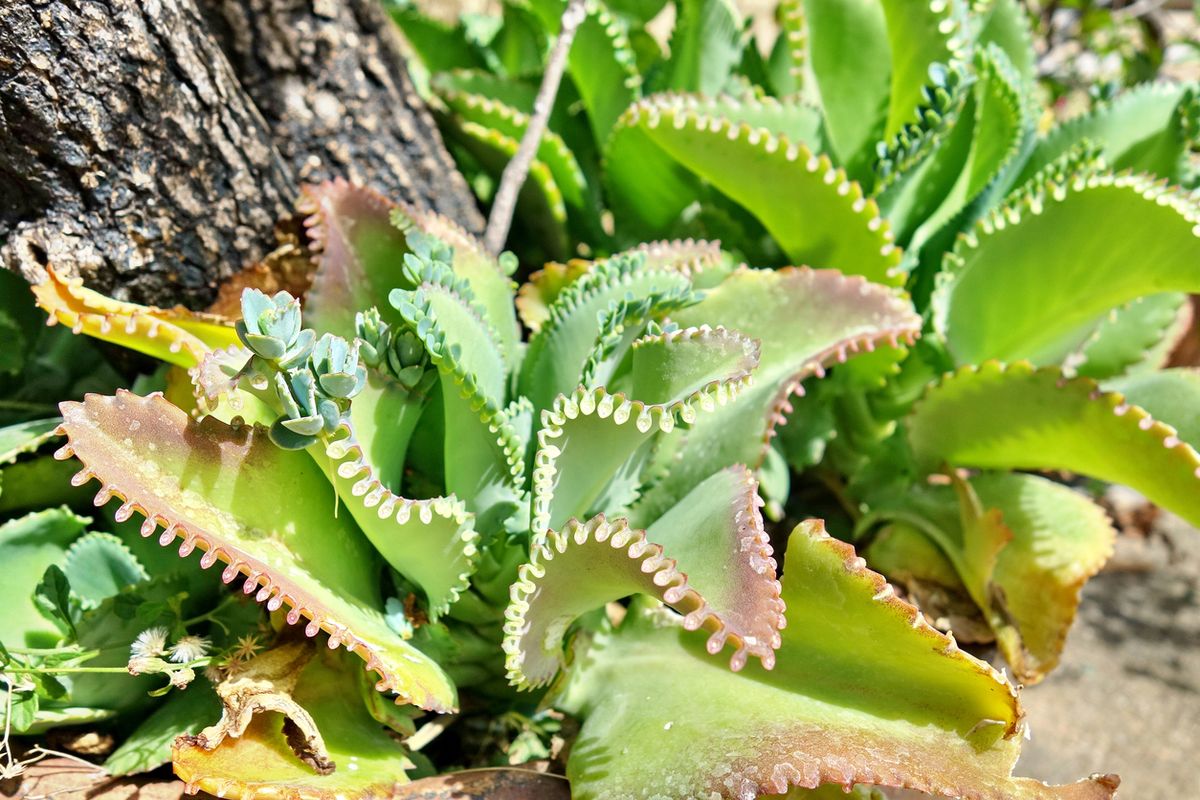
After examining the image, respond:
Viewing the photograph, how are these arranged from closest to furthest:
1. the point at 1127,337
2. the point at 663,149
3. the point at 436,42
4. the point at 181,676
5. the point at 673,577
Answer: the point at 673,577, the point at 181,676, the point at 663,149, the point at 1127,337, the point at 436,42

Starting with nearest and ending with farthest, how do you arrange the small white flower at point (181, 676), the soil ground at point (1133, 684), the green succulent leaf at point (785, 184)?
the small white flower at point (181, 676) < the green succulent leaf at point (785, 184) < the soil ground at point (1133, 684)

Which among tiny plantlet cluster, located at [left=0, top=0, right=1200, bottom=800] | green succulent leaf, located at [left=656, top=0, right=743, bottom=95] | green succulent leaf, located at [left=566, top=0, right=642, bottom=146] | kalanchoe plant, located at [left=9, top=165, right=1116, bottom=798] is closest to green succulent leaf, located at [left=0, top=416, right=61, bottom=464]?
tiny plantlet cluster, located at [left=0, top=0, right=1200, bottom=800]

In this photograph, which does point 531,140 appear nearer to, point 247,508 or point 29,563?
point 247,508

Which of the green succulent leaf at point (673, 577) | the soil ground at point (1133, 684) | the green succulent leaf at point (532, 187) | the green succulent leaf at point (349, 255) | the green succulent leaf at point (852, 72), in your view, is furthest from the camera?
the soil ground at point (1133, 684)

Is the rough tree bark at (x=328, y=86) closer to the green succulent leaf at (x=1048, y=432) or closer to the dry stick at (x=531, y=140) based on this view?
the dry stick at (x=531, y=140)

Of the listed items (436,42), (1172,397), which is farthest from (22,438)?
(1172,397)

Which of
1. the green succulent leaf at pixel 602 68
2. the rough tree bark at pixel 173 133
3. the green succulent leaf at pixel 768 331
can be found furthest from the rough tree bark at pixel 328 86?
the green succulent leaf at pixel 768 331
